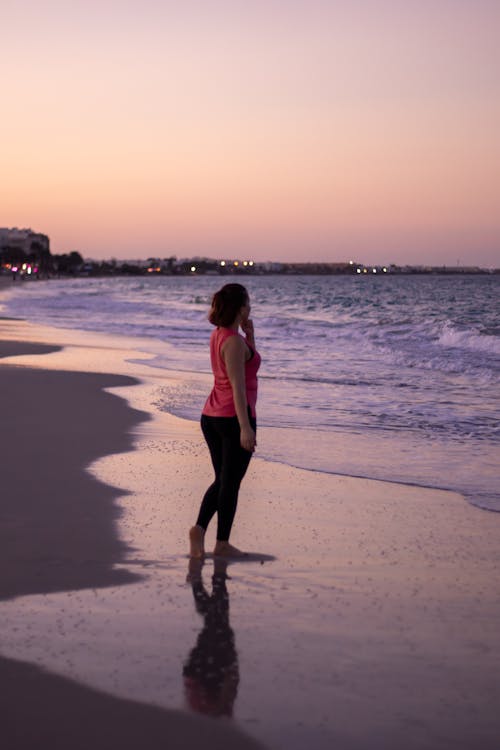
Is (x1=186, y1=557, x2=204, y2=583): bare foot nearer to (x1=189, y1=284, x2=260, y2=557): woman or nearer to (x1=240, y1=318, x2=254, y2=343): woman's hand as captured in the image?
(x1=189, y1=284, x2=260, y2=557): woman

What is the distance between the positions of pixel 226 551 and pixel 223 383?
958 millimetres

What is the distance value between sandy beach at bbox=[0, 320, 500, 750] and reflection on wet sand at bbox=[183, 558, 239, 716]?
0.04ft

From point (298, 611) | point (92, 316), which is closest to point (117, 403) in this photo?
A: point (298, 611)

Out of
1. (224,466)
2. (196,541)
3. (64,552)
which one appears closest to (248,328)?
(224,466)

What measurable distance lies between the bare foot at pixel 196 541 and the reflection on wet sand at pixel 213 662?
0.51 metres

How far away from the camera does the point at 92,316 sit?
135 feet

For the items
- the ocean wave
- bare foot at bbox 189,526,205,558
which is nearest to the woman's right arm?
bare foot at bbox 189,526,205,558

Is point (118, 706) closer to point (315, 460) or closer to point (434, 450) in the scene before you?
point (315, 460)

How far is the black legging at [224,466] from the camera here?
222 inches

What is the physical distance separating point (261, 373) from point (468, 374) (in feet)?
13.2

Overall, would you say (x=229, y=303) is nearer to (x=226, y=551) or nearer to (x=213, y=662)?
(x=226, y=551)

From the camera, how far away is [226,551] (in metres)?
5.66

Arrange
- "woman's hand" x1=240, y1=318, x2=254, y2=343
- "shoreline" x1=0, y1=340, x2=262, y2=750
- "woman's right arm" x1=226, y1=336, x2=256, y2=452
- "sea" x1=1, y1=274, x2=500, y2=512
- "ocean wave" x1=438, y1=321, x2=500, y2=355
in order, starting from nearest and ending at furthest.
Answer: "shoreline" x1=0, y1=340, x2=262, y2=750 < "woman's right arm" x1=226, y1=336, x2=256, y2=452 < "woman's hand" x1=240, y1=318, x2=254, y2=343 < "sea" x1=1, y1=274, x2=500, y2=512 < "ocean wave" x1=438, y1=321, x2=500, y2=355

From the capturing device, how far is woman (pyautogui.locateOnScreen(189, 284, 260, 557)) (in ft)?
17.9
